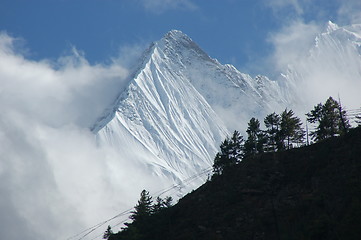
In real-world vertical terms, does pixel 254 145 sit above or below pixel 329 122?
below

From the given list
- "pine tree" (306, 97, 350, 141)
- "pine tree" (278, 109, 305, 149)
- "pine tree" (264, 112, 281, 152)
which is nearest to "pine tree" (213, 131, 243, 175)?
"pine tree" (264, 112, 281, 152)

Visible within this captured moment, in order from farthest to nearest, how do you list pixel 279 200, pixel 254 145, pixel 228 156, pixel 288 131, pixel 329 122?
pixel 228 156
pixel 254 145
pixel 288 131
pixel 329 122
pixel 279 200

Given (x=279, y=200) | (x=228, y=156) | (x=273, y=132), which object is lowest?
(x=279, y=200)

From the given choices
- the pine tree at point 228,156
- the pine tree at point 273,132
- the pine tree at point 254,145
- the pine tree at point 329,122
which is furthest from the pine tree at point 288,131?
the pine tree at point 228,156

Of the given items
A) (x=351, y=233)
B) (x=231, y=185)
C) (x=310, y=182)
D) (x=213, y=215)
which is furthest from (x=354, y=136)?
(x=351, y=233)

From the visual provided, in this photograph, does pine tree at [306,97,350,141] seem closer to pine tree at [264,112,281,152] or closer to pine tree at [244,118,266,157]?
pine tree at [264,112,281,152]

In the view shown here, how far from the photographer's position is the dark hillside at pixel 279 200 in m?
39.8

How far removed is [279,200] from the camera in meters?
49.7

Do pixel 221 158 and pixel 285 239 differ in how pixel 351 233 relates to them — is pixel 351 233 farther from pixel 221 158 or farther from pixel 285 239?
pixel 221 158

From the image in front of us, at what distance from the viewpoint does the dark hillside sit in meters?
39.8

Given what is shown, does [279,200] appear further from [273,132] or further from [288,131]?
[273,132]

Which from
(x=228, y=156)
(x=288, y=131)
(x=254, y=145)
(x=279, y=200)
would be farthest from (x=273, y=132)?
(x=279, y=200)

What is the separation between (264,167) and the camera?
198 feet

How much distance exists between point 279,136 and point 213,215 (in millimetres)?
23197
